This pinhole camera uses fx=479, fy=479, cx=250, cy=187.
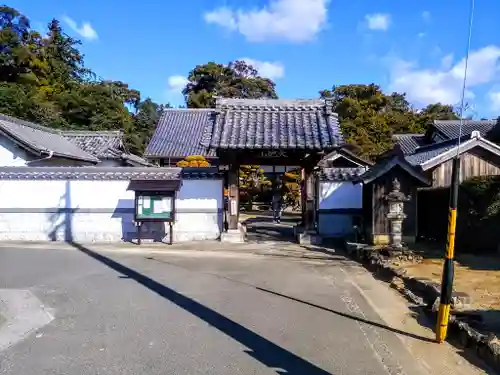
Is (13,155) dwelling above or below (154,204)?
above

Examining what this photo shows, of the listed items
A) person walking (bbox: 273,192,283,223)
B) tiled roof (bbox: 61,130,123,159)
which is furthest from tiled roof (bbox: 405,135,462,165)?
tiled roof (bbox: 61,130,123,159)

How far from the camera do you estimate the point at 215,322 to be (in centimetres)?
641

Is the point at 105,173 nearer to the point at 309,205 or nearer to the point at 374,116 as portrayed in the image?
the point at 309,205

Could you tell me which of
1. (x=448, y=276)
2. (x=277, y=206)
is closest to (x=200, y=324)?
(x=448, y=276)

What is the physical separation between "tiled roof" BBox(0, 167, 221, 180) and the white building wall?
209 millimetres

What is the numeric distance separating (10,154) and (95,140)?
31.3 ft

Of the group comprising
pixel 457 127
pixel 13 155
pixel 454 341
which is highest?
pixel 457 127

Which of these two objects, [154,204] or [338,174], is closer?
[154,204]

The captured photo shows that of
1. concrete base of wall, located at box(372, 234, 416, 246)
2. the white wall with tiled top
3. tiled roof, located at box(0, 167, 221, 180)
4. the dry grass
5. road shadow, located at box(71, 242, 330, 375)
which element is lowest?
road shadow, located at box(71, 242, 330, 375)

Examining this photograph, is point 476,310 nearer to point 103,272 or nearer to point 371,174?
point 103,272

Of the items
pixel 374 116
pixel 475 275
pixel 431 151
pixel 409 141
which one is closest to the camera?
pixel 475 275

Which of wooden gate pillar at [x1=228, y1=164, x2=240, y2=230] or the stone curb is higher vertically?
wooden gate pillar at [x1=228, y1=164, x2=240, y2=230]

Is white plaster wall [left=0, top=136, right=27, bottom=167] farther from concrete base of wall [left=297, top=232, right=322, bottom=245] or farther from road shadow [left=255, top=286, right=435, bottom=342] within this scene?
road shadow [left=255, top=286, right=435, bottom=342]

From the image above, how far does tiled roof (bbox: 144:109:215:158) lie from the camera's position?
1216 inches
